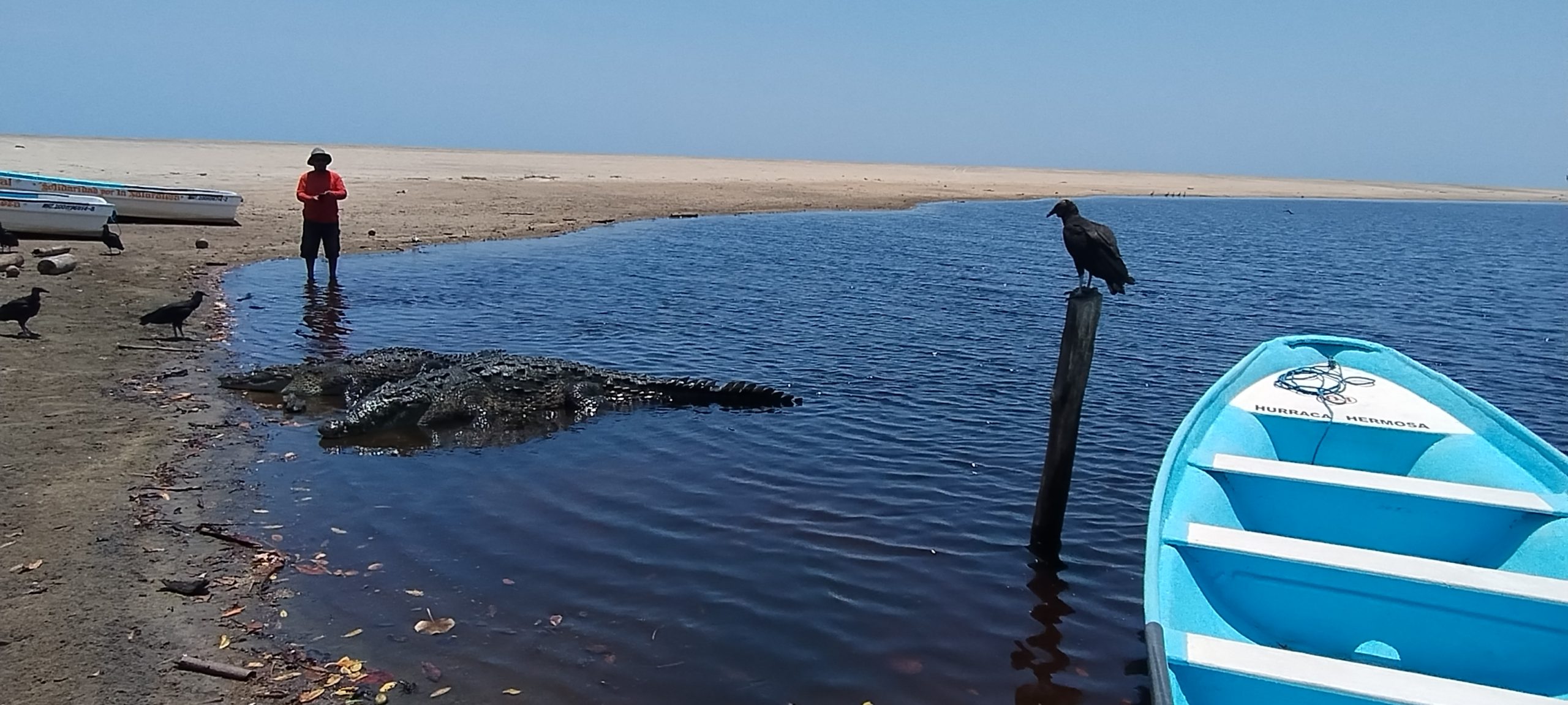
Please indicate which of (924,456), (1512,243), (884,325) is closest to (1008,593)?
(924,456)

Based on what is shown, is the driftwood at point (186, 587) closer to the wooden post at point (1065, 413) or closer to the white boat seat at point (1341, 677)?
the white boat seat at point (1341, 677)

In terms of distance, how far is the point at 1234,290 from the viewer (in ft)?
74.0

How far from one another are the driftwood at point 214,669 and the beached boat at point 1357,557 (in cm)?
400

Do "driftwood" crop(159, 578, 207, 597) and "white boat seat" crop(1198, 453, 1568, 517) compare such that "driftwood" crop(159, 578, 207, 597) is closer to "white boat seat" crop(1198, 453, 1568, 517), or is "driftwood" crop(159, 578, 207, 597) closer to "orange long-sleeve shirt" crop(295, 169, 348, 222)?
"white boat seat" crop(1198, 453, 1568, 517)

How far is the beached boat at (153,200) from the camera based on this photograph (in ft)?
64.8

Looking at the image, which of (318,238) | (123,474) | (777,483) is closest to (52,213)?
(318,238)

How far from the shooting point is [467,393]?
9.19 meters

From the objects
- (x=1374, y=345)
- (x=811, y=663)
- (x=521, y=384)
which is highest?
(x=1374, y=345)

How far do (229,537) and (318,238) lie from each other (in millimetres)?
10523

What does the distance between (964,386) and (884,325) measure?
4229mm

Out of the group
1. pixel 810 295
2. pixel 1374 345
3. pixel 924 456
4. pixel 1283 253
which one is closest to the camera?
pixel 1374 345

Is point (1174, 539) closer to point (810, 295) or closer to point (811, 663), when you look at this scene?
point (811, 663)

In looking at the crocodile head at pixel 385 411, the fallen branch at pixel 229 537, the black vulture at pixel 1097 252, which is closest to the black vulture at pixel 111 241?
the crocodile head at pixel 385 411

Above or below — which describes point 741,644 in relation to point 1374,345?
below
